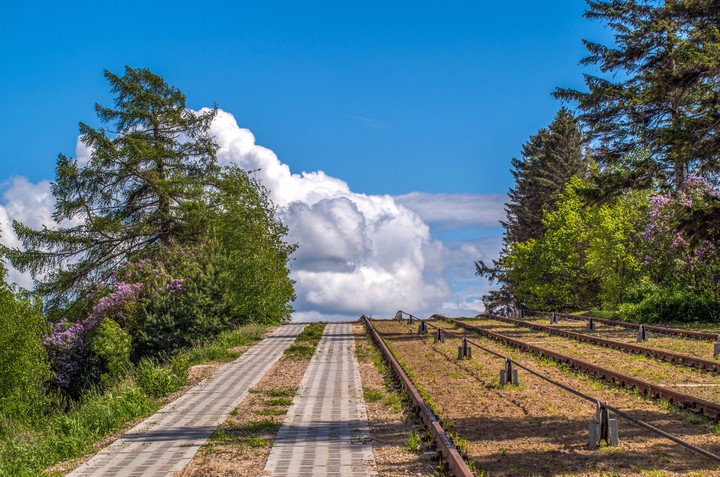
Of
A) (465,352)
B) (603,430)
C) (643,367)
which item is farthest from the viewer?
(465,352)

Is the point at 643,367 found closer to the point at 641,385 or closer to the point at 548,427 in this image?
the point at 641,385

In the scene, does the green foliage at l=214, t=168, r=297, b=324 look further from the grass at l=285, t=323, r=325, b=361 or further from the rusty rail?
the rusty rail

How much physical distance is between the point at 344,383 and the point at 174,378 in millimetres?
4482

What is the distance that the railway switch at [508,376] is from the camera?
1605 centimetres

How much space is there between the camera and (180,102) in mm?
45656

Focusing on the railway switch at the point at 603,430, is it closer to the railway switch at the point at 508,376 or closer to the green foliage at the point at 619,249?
the railway switch at the point at 508,376

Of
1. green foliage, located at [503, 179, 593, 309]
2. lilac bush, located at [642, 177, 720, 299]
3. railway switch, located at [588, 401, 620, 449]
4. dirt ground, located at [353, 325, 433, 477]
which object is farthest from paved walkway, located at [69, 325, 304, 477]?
green foliage, located at [503, 179, 593, 309]

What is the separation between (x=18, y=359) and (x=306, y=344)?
10701mm

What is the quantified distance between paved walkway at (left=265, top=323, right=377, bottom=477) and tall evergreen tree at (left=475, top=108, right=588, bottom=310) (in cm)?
4290

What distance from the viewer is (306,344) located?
28.0 meters

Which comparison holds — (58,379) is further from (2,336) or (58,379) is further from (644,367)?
(644,367)

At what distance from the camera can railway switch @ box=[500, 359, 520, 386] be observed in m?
16.0

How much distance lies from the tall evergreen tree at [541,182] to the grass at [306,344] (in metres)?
27.7

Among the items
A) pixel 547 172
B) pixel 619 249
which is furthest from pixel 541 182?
pixel 619 249
